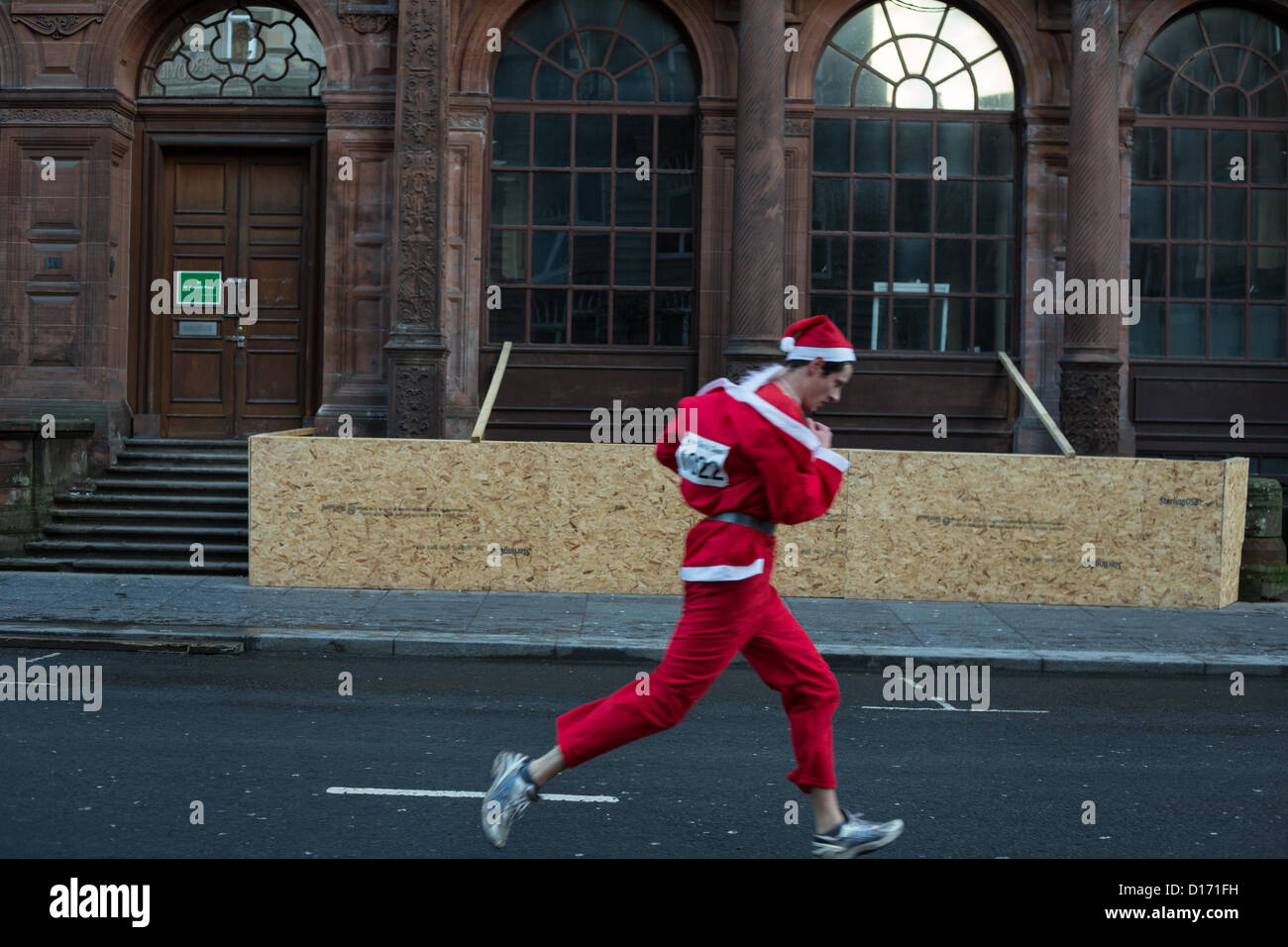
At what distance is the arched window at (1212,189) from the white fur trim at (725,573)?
12.7 meters

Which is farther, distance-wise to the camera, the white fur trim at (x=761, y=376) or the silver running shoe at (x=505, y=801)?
the white fur trim at (x=761, y=376)

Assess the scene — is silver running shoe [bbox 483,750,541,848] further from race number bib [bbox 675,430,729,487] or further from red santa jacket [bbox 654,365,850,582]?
race number bib [bbox 675,430,729,487]

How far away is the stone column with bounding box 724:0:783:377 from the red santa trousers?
9.60 metres

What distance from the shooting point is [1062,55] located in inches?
636

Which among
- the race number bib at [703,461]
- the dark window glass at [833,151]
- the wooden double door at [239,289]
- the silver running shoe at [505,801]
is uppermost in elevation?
the dark window glass at [833,151]

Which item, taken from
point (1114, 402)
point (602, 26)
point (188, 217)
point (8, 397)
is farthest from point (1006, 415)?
point (8, 397)

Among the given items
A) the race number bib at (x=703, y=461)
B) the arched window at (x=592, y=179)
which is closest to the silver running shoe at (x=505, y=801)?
the race number bib at (x=703, y=461)

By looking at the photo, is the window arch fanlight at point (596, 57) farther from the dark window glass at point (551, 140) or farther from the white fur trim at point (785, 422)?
the white fur trim at point (785, 422)

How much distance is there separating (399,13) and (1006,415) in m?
7.78

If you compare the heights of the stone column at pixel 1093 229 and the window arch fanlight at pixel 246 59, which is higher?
the window arch fanlight at pixel 246 59

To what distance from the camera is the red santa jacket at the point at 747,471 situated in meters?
4.95

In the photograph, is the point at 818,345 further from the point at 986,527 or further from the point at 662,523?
the point at 986,527

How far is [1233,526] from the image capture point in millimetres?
12500

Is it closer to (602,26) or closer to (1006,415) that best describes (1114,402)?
(1006,415)
